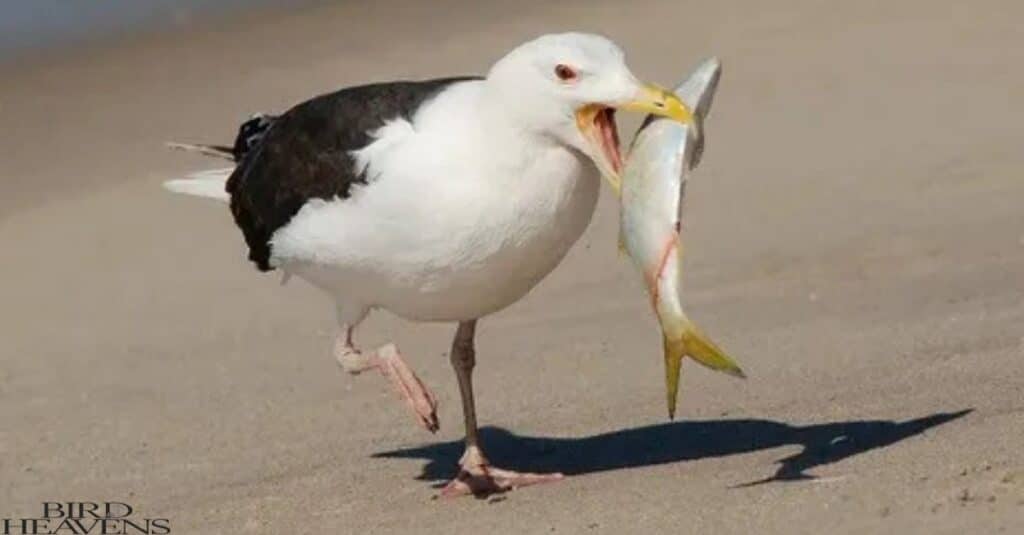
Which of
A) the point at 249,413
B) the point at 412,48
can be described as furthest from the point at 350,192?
the point at 412,48

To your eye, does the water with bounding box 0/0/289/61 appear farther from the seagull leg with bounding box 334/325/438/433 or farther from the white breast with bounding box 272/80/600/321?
the white breast with bounding box 272/80/600/321

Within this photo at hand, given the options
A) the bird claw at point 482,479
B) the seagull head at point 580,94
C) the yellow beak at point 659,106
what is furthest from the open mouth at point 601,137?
the bird claw at point 482,479

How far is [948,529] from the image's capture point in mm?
5715

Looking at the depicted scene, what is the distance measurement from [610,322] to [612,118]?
8.72 feet

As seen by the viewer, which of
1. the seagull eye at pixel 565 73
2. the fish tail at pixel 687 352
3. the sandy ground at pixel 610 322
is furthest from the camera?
the sandy ground at pixel 610 322

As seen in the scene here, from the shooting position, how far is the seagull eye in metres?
6.66

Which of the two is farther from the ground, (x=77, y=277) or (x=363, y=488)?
(x=77, y=277)

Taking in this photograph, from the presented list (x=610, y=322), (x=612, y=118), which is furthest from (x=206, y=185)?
(x=612, y=118)

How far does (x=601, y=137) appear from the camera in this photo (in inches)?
266

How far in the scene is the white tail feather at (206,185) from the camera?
8609mm

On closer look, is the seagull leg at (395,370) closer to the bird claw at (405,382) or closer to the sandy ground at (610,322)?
the bird claw at (405,382)

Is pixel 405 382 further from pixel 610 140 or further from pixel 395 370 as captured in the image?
pixel 610 140

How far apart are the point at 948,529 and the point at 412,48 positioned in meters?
8.84

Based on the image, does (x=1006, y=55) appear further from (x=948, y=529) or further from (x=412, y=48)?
(x=948, y=529)
